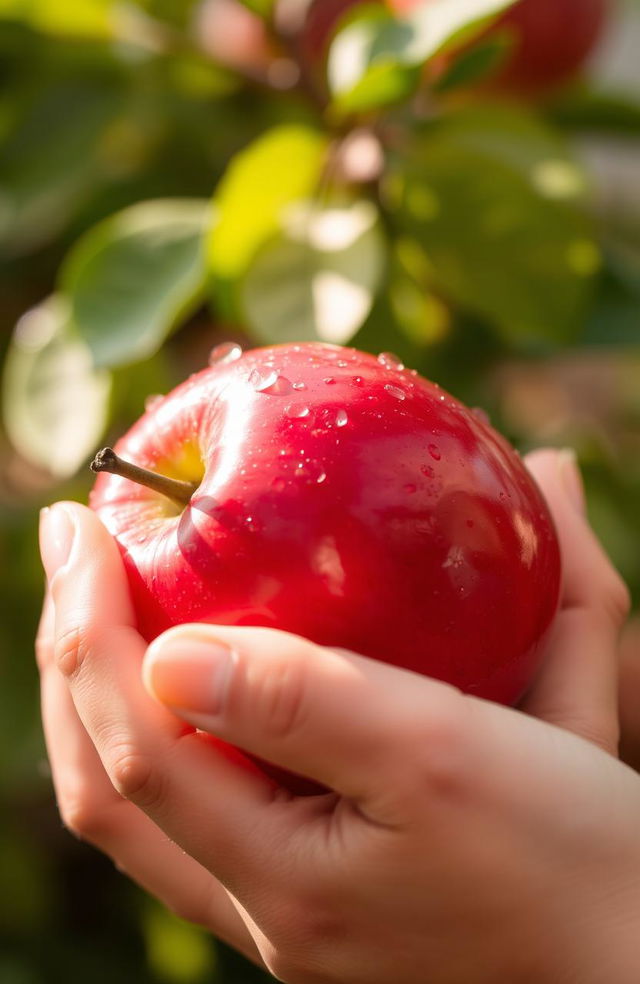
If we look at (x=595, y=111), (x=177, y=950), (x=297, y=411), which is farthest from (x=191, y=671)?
(x=177, y=950)

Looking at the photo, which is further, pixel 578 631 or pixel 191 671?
pixel 578 631

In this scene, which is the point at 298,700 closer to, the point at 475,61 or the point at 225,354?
the point at 225,354

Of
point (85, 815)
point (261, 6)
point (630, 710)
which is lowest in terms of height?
point (630, 710)

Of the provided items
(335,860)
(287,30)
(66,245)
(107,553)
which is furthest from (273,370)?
(66,245)

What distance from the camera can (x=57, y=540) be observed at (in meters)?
0.56

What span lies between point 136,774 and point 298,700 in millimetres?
107

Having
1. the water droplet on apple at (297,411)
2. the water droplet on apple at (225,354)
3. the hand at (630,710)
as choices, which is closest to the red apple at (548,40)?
the water droplet on apple at (225,354)

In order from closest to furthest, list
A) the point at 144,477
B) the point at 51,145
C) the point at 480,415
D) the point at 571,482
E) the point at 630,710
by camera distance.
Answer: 1. the point at 144,477
2. the point at 480,415
3. the point at 571,482
4. the point at 51,145
5. the point at 630,710

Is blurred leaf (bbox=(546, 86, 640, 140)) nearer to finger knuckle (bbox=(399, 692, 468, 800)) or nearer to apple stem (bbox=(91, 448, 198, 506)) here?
apple stem (bbox=(91, 448, 198, 506))

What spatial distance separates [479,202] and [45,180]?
46cm

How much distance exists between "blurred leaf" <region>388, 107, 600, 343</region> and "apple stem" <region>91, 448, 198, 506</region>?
1.35 feet

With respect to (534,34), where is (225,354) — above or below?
below

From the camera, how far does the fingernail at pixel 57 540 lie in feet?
1.82

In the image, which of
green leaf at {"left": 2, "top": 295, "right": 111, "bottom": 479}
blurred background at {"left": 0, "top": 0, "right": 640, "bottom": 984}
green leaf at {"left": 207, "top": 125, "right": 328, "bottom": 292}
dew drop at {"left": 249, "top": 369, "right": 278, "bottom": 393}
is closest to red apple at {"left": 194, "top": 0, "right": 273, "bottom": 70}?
blurred background at {"left": 0, "top": 0, "right": 640, "bottom": 984}
